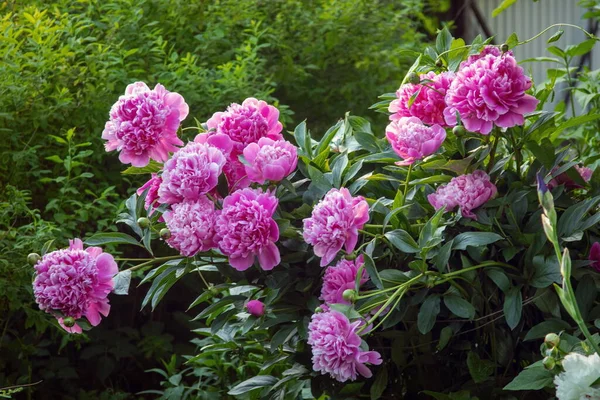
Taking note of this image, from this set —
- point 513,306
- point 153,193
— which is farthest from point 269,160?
point 513,306

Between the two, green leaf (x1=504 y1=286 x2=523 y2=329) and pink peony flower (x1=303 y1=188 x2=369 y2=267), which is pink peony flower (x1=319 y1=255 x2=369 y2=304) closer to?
pink peony flower (x1=303 y1=188 x2=369 y2=267)

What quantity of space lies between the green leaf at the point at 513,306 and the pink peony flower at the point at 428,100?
0.33 meters

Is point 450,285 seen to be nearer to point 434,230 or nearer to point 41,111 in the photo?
point 434,230

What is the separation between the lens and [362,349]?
1.28 meters

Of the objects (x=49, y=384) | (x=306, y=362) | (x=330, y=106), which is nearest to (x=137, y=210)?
(x=306, y=362)

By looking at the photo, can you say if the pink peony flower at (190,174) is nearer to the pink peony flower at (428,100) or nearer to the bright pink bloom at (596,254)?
the pink peony flower at (428,100)

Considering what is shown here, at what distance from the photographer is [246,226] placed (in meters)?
1.34

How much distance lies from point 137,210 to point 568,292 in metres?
0.88

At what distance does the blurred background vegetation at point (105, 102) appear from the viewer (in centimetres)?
236

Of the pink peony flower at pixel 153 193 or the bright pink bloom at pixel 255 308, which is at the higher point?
the pink peony flower at pixel 153 193

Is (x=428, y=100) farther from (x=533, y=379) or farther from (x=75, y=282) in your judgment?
(x=75, y=282)

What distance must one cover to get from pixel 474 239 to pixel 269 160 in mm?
357

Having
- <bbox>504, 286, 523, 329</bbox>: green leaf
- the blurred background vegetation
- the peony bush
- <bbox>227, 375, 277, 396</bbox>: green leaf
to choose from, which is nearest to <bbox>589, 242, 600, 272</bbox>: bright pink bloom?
the peony bush

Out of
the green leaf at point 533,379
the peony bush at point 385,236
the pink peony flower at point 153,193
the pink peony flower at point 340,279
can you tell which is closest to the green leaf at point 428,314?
the peony bush at point 385,236
